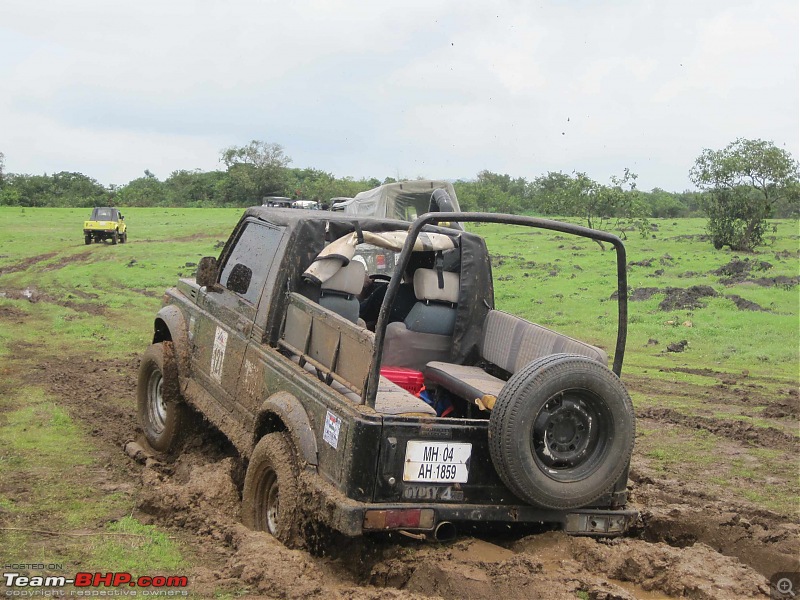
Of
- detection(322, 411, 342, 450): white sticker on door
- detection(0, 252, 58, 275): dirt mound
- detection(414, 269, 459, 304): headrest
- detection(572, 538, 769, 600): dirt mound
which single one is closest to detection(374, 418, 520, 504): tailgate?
detection(322, 411, 342, 450): white sticker on door

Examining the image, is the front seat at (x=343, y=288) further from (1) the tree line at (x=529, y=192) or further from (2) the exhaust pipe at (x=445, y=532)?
(1) the tree line at (x=529, y=192)

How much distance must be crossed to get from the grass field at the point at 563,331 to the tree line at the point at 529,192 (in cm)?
124

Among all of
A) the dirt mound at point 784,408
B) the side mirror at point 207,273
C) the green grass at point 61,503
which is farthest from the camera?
the dirt mound at point 784,408

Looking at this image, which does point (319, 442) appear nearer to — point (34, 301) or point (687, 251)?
point (34, 301)

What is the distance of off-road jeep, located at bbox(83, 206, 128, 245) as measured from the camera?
31.5 metres

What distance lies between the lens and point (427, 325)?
6.12 meters

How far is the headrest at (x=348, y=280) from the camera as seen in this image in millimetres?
5824

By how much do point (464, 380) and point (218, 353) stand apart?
1.91m

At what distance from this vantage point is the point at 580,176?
102 feet

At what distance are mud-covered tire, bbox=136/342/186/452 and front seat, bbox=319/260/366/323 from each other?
1.75 metres

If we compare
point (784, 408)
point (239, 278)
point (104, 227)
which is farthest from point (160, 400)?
point (104, 227)

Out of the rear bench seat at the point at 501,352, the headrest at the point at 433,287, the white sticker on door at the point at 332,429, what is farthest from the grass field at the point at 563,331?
the headrest at the point at 433,287

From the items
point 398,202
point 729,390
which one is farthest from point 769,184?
point 729,390

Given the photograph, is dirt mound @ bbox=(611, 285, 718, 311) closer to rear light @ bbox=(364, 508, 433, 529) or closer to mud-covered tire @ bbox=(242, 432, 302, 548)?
mud-covered tire @ bbox=(242, 432, 302, 548)
